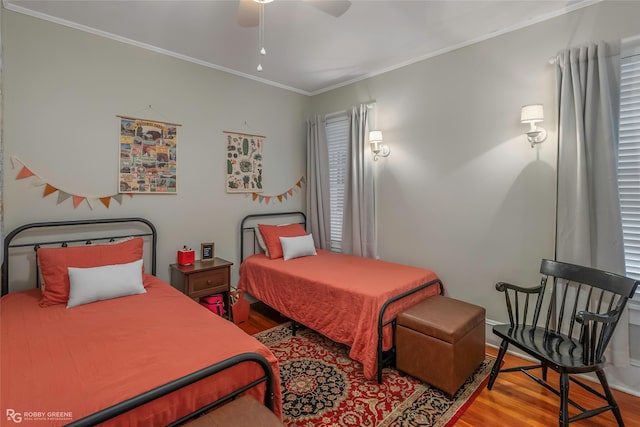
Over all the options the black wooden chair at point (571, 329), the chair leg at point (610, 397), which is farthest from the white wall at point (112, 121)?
the chair leg at point (610, 397)

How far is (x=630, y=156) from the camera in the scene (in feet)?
7.02

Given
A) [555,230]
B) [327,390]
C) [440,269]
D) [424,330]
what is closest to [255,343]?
[327,390]

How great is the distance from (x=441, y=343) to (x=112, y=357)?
6.24 feet

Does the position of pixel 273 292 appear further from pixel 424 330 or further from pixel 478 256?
pixel 478 256

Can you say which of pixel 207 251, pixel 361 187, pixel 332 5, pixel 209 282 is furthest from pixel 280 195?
pixel 332 5

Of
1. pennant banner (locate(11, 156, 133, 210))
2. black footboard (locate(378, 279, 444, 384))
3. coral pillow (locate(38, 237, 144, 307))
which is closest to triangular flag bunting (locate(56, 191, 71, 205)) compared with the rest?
pennant banner (locate(11, 156, 133, 210))

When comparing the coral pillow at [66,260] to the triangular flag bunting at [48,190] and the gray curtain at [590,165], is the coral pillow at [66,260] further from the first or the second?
the gray curtain at [590,165]

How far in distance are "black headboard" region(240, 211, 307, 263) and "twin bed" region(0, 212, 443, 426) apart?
1.14 feet

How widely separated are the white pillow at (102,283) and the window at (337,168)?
2.39 meters

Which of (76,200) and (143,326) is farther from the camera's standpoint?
(76,200)

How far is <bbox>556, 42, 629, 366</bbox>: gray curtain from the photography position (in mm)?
2107

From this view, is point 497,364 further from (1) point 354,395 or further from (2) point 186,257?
(2) point 186,257

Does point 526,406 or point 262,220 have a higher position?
point 262,220

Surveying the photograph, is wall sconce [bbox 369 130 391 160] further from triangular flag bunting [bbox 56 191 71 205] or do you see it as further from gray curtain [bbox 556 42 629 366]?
triangular flag bunting [bbox 56 191 71 205]
